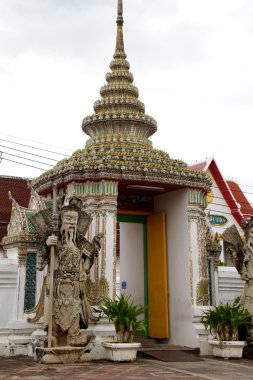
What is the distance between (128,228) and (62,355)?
5.33 metres

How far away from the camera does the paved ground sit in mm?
7711

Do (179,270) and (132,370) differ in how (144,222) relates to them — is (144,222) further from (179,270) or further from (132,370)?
(132,370)

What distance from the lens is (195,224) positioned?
1199cm

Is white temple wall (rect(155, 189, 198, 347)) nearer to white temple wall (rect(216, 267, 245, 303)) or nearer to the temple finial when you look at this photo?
white temple wall (rect(216, 267, 245, 303))

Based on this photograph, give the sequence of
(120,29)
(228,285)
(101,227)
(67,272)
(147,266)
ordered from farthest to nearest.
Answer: (120,29), (228,285), (147,266), (101,227), (67,272)

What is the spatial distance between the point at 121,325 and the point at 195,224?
333cm

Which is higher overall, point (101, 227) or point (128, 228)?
point (128, 228)

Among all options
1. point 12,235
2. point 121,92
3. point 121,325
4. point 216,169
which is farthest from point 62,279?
point 216,169

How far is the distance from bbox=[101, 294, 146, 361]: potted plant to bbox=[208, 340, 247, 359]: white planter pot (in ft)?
5.85

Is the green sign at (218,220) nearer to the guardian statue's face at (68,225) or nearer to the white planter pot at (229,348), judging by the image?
the white planter pot at (229,348)

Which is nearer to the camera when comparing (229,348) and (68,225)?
(68,225)

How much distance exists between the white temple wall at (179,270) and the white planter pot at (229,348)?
795 millimetres

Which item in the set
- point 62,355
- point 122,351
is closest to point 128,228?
point 122,351

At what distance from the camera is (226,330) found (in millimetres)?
10523
